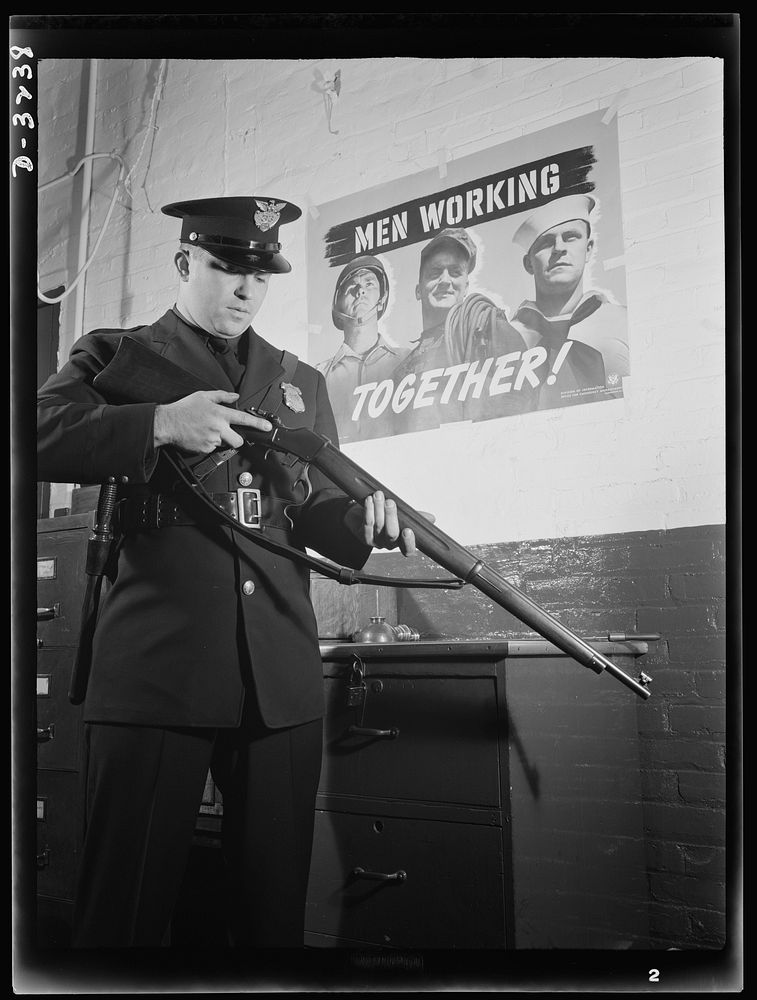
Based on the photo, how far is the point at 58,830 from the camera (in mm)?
2160

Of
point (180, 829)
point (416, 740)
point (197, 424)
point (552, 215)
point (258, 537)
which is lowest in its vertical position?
point (180, 829)

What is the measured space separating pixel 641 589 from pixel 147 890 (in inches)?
50.9

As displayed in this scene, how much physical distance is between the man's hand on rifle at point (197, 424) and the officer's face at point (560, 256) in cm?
84

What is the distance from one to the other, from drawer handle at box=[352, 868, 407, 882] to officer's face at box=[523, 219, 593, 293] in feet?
4.62

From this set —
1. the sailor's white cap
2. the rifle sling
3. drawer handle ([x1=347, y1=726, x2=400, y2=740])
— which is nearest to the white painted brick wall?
the sailor's white cap

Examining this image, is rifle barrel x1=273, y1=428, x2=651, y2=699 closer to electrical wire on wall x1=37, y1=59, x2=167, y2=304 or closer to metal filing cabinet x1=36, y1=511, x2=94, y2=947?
metal filing cabinet x1=36, y1=511, x2=94, y2=947

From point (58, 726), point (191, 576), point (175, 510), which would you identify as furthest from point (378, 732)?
point (58, 726)

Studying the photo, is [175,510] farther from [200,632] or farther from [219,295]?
[219,295]

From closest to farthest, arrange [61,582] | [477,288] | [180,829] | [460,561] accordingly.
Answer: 1. [180,829]
2. [460,561]
3. [61,582]
4. [477,288]

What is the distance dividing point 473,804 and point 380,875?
26 cm

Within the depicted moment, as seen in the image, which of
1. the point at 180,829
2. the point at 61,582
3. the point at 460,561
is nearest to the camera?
the point at 180,829

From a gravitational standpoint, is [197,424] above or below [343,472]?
above
